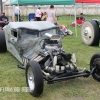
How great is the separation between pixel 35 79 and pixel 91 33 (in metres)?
4.73

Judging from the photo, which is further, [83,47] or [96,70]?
[83,47]

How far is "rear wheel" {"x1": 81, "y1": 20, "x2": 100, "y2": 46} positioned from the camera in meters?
7.77

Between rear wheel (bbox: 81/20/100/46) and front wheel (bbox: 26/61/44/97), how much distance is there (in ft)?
14.3

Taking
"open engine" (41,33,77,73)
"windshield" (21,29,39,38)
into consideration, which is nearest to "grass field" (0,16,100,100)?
"open engine" (41,33,77,73)

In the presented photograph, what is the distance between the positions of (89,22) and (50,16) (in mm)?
2864

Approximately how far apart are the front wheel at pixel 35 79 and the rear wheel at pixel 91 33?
436cm

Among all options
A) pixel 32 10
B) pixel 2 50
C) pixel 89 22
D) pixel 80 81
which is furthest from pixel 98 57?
pixel 32 10

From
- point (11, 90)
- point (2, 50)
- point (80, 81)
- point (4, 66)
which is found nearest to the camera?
point (11, 90)

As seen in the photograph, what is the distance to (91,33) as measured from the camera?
7.92 meters

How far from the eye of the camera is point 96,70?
4402 millimetres

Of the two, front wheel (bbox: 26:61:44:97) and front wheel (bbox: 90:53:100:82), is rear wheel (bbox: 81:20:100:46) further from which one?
front wheel (bbox: 26:61:44:97)

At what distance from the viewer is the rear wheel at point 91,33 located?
7.77m

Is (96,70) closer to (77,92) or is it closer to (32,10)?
(77,92)

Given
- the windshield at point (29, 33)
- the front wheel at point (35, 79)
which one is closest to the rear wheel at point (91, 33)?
the windshield at point (29, 33)
